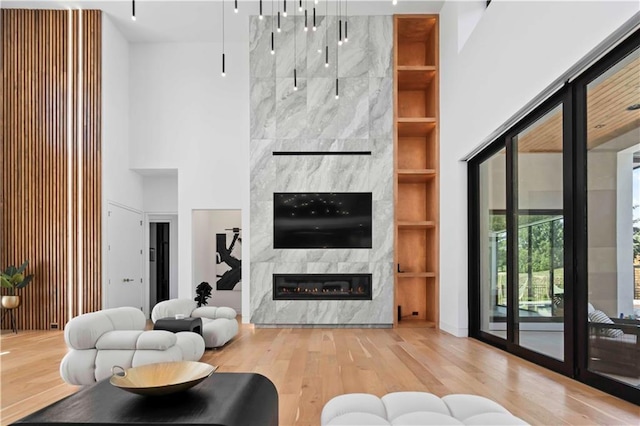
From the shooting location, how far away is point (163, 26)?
26.3 feet

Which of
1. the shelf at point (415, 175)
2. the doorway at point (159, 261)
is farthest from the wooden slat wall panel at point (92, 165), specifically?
the shelf at point (415, 175)

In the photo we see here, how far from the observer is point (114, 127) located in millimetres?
8016

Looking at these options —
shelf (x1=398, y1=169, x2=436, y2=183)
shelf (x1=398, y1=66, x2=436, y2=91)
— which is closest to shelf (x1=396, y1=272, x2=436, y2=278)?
shelf (x1=398, y1=169, x2=436, y2=183)

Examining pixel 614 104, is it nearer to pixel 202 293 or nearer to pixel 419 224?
pixel 419 224

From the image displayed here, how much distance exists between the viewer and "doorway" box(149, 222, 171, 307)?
966 centimetres

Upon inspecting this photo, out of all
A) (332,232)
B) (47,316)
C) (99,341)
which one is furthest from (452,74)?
(47,316)

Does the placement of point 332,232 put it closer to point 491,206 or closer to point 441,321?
point 441,321

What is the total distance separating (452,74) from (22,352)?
6.43m

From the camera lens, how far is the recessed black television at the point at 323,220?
24.7ft

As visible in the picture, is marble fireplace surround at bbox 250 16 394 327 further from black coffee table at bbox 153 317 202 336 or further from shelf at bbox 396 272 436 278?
black coffee table at bbox 153 317 202 336

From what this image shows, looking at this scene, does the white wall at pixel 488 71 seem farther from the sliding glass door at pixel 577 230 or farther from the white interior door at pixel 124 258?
the white interior door at pixel 124 258

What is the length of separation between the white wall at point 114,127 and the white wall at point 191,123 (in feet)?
0.66

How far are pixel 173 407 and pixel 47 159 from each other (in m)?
6.94

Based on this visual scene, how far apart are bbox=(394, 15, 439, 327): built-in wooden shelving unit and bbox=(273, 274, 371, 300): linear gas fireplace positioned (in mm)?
608
